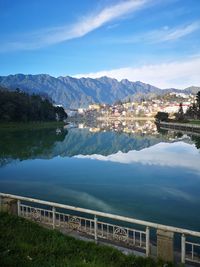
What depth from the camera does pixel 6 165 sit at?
34.3 m

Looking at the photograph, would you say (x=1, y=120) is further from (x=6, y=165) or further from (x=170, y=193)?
(x=170, y=193)

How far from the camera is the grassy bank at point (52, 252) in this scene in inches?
321

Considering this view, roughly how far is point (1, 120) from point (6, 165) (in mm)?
58698

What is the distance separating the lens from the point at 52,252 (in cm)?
883

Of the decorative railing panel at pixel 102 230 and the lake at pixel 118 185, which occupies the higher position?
the decorative railing panel at pixel 102 230

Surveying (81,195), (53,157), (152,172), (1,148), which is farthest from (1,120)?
(81,195)

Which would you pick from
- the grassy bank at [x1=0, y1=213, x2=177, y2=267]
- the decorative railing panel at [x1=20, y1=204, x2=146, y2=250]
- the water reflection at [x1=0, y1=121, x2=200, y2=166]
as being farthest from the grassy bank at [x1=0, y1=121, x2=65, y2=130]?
the grassy bank at [x1=0, y1=213, x2=177, y2=267]

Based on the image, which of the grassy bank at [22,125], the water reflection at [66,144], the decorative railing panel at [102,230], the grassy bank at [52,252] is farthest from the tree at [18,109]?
the grassy bank at [52,252]

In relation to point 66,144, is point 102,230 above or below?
above

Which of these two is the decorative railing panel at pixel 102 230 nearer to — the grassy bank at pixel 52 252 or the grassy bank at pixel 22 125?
the grassy bank at pixel 52 252

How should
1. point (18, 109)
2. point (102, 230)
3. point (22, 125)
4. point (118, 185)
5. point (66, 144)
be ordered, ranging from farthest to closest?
point (18, 109) → point (22, 125) → point (66, 144) → point (118, 185) → point (102, 230)

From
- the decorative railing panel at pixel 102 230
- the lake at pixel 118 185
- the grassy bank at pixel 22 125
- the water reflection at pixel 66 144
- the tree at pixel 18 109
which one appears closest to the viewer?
the decorative railing panel at pixel 102 230

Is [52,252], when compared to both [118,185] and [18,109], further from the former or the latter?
[18,109]

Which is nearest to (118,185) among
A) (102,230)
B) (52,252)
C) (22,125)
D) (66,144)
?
(102,230)
